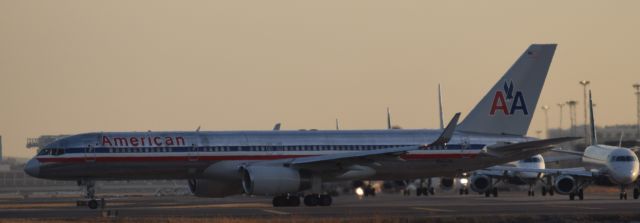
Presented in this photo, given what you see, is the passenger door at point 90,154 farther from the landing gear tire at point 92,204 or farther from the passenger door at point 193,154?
the passenger door at point 193,154

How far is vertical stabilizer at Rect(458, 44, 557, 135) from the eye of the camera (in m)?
58.2

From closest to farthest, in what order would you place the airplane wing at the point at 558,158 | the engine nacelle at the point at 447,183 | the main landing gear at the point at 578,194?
the main landing gear at the point at 578,194 < the airplane wing at the point at 558,158 < the engine nacelle at the point at 447,183

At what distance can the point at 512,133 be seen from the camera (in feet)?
192

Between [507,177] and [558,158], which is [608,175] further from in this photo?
[558,158]

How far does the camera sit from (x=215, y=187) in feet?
184

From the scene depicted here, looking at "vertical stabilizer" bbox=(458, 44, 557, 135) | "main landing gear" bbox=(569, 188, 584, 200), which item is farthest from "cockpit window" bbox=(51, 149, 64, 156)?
"main landing gear" bbox=(569, 188, 584, 200)

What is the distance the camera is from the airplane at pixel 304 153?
53.3 m

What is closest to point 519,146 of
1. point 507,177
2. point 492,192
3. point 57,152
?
point 57,152

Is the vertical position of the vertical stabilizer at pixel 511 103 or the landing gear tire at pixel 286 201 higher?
the vertical stabilizer at pixel 511 103

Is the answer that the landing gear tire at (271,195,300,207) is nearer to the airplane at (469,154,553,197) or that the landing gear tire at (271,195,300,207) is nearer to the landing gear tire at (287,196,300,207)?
the landing gear tire at (287,196,300,207)

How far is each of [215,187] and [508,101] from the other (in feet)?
49.5

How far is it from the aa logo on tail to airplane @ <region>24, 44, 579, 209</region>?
5 cm

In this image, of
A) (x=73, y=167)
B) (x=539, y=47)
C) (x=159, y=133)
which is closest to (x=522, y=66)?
(x=539, y=47)

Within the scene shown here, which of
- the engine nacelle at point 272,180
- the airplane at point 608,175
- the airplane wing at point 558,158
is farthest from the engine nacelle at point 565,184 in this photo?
the airplane wing at point 558,158
